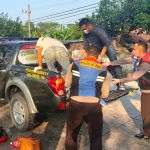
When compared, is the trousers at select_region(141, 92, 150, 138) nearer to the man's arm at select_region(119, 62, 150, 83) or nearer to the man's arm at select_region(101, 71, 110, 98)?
the man's arm at select_region(119, 62, 150, 83)

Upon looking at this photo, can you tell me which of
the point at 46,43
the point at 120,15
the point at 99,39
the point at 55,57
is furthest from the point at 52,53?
the point at 120,15

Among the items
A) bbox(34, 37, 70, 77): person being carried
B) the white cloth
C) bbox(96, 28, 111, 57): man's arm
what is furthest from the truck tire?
bbox(96, 28, 111, 57): man's arm

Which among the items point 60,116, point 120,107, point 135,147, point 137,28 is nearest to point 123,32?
point 137,28

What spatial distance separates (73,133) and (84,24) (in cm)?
256

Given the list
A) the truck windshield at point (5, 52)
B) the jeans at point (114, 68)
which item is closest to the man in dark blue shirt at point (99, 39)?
the jeans at point (114, 68)

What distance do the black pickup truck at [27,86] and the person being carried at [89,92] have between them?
74 cm

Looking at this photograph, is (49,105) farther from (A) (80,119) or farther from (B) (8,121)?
(B) (8,121)

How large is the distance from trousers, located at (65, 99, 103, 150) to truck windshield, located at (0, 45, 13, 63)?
233 centimetres

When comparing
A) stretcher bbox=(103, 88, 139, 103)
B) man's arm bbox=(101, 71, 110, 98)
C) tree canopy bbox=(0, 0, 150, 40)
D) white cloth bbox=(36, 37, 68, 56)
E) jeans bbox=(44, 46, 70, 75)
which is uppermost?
tree canopy bbox=(0, 0, 150, 40)

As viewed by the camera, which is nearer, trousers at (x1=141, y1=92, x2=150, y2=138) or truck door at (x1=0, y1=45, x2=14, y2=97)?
trousers at (x1=141, y1=92, x2=150, y2=138)

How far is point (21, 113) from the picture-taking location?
4297mm

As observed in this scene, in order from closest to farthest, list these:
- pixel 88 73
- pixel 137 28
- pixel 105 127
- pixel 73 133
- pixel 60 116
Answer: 1. pixel 88 73
2. pixel 73 133
3. pixel 105 127
4. pixel 60 116
5. pixel 137 28

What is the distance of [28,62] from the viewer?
4.92 metres

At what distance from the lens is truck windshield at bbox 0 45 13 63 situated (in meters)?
4.76
